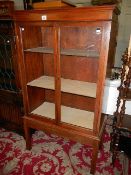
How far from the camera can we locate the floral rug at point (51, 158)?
1835 mm

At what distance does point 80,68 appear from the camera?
189 cm

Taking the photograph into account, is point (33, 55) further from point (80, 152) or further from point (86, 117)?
point (80, 152)

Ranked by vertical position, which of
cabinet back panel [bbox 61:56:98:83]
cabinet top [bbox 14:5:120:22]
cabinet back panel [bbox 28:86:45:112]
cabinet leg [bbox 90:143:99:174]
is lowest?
cabinet leg [bbox 90:143:99:174]

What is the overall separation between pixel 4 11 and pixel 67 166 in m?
1.91

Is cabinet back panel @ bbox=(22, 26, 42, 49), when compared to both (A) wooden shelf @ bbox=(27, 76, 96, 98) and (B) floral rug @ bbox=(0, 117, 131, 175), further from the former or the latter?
(B) floral rug @ bbox=(0, 117, 131, 175)

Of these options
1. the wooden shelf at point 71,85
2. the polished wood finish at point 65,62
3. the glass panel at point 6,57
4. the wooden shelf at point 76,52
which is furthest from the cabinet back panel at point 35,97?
the wooden shelf at point 76,52

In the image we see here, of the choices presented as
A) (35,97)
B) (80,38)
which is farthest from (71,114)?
(80,38)

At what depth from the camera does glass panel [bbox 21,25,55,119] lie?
1.79 meters

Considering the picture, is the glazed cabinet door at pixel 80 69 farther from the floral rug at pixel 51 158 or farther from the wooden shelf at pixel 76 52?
the floral rug at pixel 51 158

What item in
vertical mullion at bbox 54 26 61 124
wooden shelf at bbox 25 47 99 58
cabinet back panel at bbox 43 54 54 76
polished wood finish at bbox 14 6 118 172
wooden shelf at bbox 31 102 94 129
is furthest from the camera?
cabinet back panel at bbox 43 54 54 76

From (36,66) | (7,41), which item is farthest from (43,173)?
(7,41)

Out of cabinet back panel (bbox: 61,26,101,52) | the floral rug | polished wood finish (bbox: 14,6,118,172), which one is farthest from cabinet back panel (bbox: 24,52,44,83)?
the floral rug

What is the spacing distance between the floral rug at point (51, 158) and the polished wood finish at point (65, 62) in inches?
6.3

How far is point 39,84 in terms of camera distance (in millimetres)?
1864
